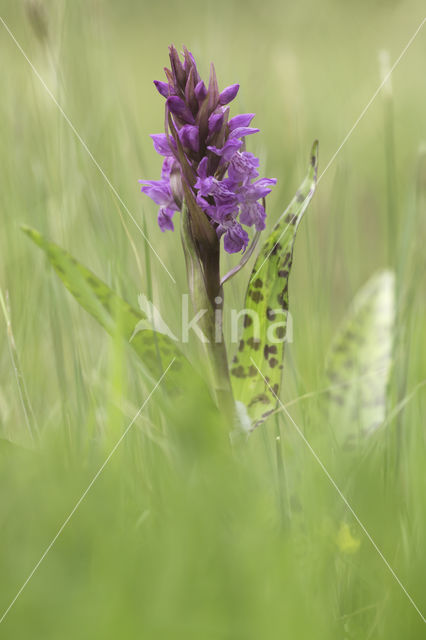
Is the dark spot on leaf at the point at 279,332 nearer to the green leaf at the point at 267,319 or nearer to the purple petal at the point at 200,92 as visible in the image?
the green leaf at the point at 267,319

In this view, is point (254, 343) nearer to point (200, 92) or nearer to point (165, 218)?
point (165, 218)

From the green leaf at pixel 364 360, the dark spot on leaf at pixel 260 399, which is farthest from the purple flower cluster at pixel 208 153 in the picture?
the green leaf at pixel 364 360

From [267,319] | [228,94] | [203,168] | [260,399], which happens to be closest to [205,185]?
[203,168]

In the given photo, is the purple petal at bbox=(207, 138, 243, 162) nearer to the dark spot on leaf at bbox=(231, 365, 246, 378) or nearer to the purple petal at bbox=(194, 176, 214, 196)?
the purple petal at bbox=(194, 176, 214, 196)

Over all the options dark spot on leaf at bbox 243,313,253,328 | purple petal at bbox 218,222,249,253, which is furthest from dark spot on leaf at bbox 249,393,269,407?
purple petal at bbox 218,222,249,253

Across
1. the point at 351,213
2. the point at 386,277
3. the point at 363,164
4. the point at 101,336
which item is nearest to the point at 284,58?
the point at 351,213

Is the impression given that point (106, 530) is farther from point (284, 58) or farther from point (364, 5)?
point (364, 5)
